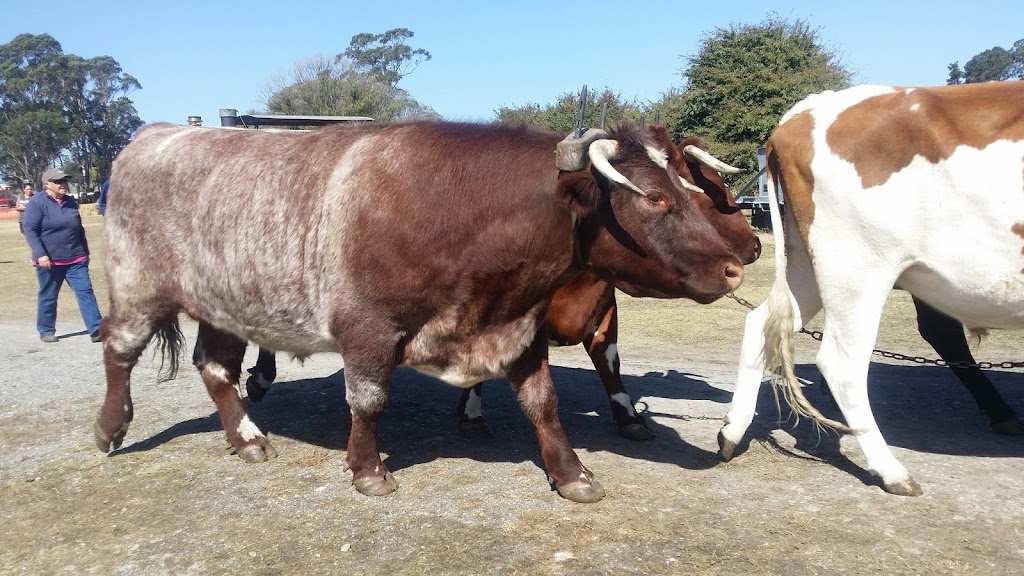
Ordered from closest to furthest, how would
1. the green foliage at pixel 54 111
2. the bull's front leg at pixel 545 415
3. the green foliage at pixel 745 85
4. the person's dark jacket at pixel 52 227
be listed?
1. the bull's front leg at pixel 545 415
2. the person's dark jacket at pixel 52 227
3. the green foliage at pixel 745 85
4. the green foliage at pixel 54 111

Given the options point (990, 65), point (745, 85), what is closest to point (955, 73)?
point (990, 65)

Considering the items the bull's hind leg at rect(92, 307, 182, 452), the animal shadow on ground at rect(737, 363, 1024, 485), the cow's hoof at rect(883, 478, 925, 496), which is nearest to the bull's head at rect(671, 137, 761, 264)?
the animal shadow on ground at rect(737, 363, 1024, 485)

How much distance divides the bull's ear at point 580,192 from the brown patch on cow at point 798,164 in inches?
51.5

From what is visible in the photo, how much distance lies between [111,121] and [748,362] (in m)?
77.7

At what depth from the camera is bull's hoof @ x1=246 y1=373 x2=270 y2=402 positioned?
6.55m

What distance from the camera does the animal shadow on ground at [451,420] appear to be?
16.8 feet

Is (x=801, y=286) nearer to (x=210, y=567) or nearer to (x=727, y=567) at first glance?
(x=727, y=567)

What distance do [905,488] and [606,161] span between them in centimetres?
230

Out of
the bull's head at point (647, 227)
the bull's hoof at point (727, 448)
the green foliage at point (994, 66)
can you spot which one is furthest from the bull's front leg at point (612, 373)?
the green foliage at point (994, 66)

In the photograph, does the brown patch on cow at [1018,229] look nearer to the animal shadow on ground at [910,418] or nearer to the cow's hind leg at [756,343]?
the cow's hind leg at [756,343]

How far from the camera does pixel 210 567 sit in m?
3.52

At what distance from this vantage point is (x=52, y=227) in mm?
9688

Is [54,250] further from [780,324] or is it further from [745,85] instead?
[745,85]

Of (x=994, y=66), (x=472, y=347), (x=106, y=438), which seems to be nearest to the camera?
(x=472, y=347)
